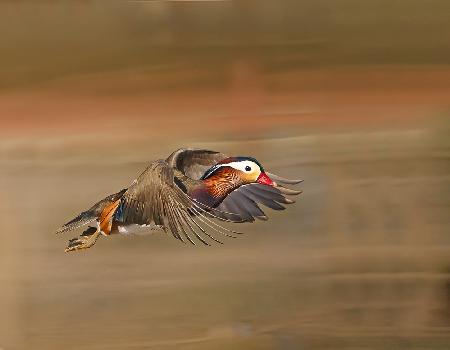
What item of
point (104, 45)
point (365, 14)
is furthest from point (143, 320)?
point (365, 14)

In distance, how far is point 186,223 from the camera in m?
1.10

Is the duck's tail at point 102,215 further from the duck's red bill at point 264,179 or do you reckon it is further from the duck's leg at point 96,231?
the duck's red bill at point 264,179

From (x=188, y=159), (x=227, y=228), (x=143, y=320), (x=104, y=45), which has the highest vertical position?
(x=104, y=45)

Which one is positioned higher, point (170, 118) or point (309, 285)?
point (170, 118)

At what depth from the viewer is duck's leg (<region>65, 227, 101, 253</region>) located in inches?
43.9

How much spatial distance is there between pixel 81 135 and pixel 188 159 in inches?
7.9

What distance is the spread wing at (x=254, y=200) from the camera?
3.61 feet

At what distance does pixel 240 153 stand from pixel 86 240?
32 cm

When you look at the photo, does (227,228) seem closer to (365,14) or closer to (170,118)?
(170,118)

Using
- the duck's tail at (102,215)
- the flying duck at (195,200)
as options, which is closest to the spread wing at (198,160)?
the flying duck at (195,200)

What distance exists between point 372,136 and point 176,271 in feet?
1.38

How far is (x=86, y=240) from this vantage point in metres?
1.12

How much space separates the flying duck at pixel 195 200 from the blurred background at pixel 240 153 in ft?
0.07

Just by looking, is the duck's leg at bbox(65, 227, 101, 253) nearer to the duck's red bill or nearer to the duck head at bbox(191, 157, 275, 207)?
the duck head at bbox(191, 157, 275, 207)
